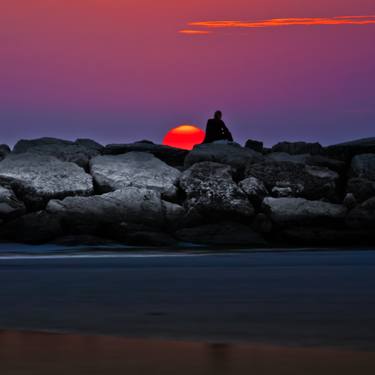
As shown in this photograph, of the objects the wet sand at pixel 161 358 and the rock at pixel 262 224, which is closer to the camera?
the wet sand at pixel 161 358

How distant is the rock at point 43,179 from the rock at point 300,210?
12.8 ft

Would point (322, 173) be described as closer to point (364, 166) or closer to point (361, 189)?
point (361, 189)

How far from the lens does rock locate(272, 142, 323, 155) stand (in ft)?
90.6

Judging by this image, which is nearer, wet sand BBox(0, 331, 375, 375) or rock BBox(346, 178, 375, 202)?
wet sand BBox(0, 331, 375, 375)

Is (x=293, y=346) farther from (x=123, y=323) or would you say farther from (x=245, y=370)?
(x=123, y=323)

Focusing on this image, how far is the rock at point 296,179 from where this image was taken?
77.2ft

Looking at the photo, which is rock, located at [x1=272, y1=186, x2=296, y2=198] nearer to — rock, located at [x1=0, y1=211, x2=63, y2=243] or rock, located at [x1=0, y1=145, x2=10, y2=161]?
rock, located at [x1=0, y1=211, x2=63, y2=243]

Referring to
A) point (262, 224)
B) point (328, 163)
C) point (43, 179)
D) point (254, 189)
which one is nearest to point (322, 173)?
point (328, 163)

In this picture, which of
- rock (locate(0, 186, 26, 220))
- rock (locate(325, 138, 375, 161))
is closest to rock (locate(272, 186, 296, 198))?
rock (locate(325, 138, 375, 161))

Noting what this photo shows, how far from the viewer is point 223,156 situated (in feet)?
82.4

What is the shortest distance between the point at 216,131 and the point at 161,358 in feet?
69.7

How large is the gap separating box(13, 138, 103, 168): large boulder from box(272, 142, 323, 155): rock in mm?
4601

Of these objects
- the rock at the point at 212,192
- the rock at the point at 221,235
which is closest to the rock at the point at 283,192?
the rock at the point at 212,192

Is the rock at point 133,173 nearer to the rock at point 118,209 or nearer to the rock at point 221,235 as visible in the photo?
the rock at point 118,209
